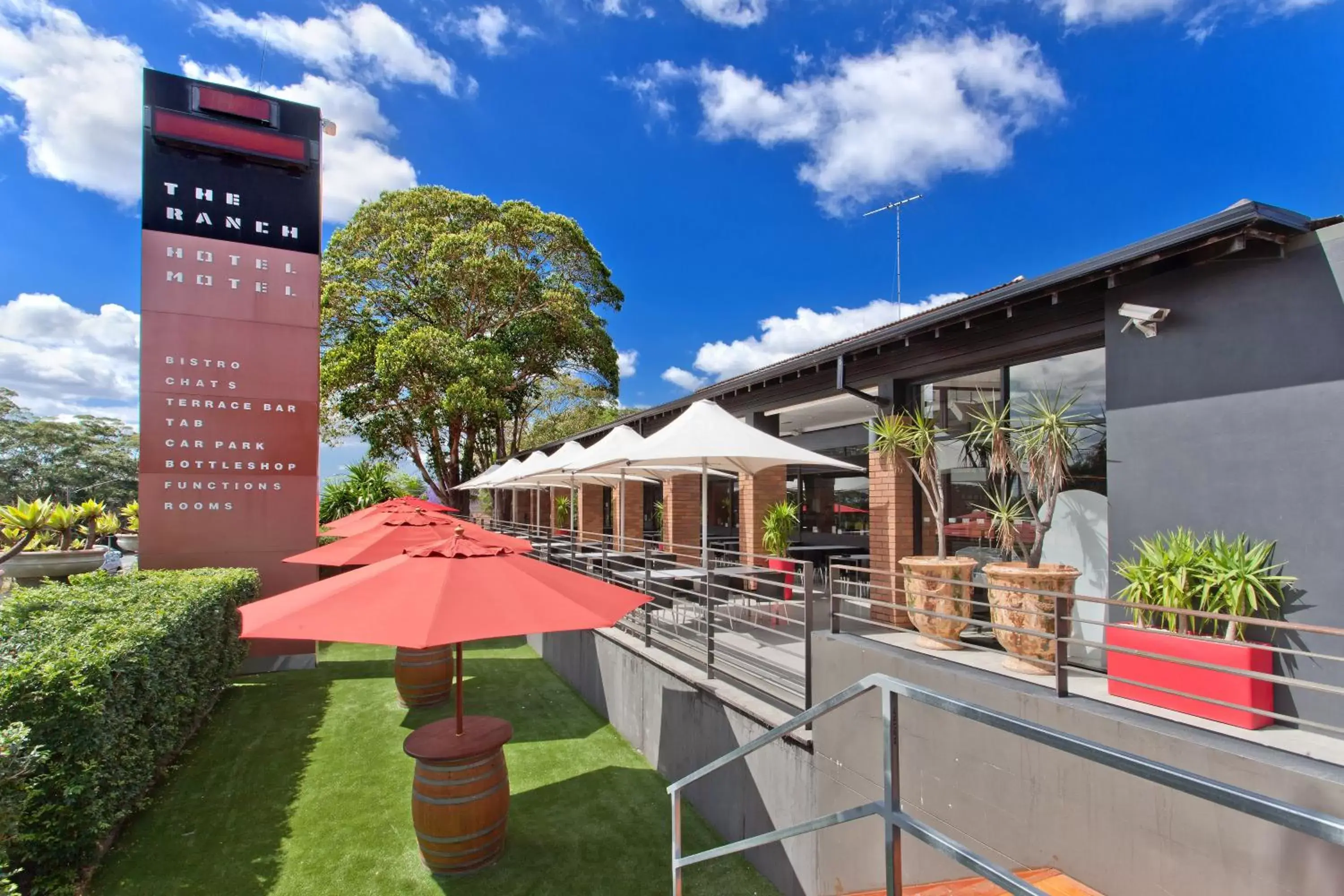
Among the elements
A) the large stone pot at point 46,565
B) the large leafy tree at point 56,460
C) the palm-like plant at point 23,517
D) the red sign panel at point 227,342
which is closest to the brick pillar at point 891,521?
the red sign panel at point 227,342

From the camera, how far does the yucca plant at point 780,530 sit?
8.91m

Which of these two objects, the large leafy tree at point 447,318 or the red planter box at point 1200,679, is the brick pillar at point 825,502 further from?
the large leafy tree at point 447,318

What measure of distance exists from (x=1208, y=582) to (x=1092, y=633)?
1.97m

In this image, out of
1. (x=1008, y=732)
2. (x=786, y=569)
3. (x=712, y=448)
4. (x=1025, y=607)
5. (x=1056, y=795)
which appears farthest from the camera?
(x=786, y=569)

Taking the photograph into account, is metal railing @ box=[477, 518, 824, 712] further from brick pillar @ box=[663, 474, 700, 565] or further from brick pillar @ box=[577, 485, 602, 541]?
brick pillar @ box=[577, 485, 602, 541]

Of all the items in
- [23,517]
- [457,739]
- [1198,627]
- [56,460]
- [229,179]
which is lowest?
[457,739]

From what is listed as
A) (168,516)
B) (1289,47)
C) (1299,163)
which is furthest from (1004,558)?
(168,516)

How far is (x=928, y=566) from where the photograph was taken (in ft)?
15.4

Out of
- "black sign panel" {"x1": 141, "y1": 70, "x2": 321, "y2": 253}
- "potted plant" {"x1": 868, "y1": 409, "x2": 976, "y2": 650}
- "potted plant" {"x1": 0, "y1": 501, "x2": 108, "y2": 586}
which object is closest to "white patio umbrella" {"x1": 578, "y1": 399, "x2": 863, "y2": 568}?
"potted plant" {"x1": 868, "y1": 409, "x2": 976, "y2": 650}

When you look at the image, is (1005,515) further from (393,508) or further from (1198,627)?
(393,508)

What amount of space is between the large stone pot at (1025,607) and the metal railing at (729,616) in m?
1.20

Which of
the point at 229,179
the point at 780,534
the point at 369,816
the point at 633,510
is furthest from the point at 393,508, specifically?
the point at 780,534

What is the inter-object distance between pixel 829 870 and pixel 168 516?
31.7 ft

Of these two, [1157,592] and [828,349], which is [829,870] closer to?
[1157,592]
